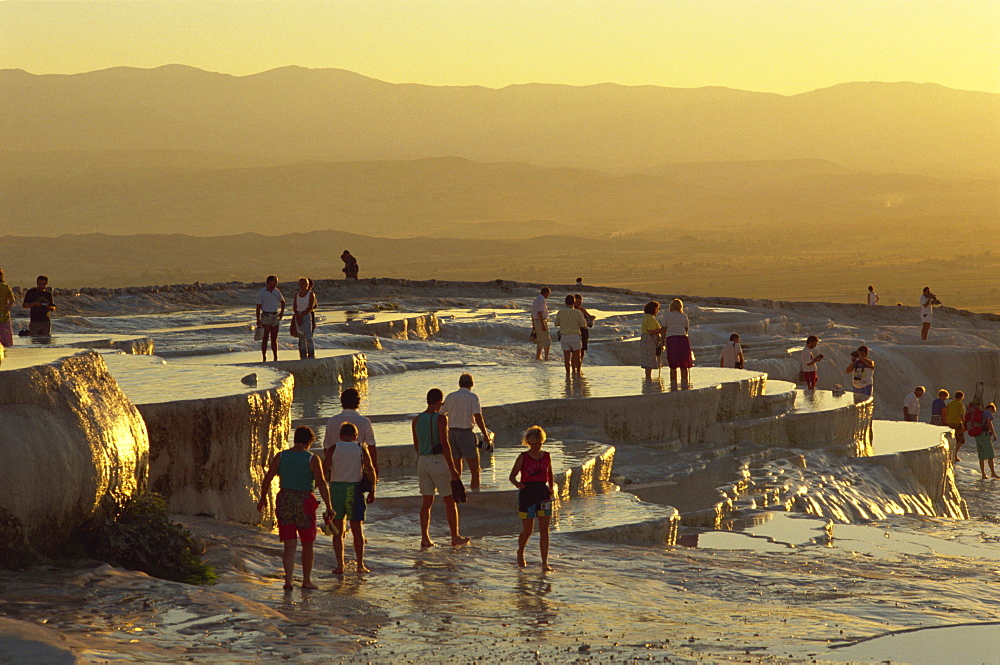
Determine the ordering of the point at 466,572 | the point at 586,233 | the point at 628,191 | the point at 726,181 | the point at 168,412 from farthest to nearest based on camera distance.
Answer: the point at 726,181 < the point at 628,191 < the point at 586,233 < the point at 168,412 < the point at 466,572

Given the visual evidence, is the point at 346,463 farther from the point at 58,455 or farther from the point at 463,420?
the point at 58,455

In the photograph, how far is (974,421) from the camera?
19.4 metres

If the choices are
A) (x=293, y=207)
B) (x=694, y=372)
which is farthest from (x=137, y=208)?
(x=694, y=372)

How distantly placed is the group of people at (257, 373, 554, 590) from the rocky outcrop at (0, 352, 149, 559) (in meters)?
0.92

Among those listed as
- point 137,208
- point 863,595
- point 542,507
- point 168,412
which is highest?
point 137,208

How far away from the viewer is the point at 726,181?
646 feet

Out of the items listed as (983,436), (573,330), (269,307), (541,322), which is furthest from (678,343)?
(983,436)

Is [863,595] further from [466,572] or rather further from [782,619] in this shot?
[466,572]

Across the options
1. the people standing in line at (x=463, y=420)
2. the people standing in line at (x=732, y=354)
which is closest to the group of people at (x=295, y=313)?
the people standing in line at (x=463, y=420)

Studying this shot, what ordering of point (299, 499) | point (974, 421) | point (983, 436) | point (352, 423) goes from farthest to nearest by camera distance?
point (974, 421) → point (983, 436) → point (352, 423) → point (299, 499)

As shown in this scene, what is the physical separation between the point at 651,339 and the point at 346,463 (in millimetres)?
7962

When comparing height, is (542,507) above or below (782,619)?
above

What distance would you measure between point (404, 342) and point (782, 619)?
1505cm

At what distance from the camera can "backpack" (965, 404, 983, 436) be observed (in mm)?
19016
